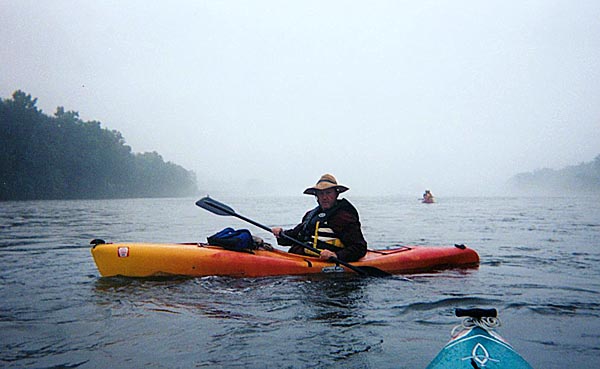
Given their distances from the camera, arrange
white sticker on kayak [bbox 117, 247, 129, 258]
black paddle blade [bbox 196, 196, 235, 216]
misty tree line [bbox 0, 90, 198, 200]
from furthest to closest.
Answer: misty tree line [bbox 0, 90, 198, 200] → black paddle blade [bbox 196, 196, 235, 216] → white sticker on kayak [bbox 117, 247, 129, 258]

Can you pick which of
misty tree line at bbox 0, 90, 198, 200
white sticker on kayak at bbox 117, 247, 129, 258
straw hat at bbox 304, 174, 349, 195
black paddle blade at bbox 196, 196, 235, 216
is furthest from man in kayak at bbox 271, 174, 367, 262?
misty tree line at bbox 0, 90, 198, 200

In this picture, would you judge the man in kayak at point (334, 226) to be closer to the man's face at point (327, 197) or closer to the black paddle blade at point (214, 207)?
the man's face at point (327, 197)

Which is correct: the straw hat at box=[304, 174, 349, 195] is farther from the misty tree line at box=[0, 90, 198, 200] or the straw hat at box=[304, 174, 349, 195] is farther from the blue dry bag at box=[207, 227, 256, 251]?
the misty tree line at box=[0, 90, 198, 200]

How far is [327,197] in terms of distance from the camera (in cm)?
626

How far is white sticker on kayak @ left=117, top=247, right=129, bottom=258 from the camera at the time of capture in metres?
5.56

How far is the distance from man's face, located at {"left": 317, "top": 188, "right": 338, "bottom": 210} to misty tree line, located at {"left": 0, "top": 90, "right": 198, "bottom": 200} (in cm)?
4217

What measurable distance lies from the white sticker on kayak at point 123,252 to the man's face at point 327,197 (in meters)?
2.38

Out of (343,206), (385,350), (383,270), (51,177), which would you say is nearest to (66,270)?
(343,206)

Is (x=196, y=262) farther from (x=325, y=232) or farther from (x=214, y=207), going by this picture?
(x=325, y=232)

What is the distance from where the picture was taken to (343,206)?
623 cm

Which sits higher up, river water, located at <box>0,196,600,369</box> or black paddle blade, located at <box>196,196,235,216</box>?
black paddle blade, located at <box>196,196,235,216</box>

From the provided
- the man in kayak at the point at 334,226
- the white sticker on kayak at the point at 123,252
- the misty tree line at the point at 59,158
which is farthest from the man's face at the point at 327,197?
the misty tree line at the point at 59,158

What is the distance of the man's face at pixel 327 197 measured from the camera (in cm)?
623

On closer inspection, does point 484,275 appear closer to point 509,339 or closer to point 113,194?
point 509,339
